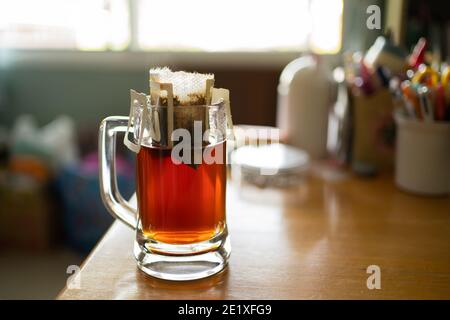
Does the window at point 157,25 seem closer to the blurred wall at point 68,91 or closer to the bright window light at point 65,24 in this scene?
the bright window light at point 65,24

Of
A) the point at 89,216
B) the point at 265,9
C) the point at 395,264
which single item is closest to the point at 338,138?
the point at 395,264

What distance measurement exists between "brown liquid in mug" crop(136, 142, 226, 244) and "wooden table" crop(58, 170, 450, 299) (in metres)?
0.06

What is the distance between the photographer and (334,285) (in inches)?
25.5

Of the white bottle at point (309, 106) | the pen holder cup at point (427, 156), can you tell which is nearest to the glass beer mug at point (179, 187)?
the pen holder cup at point (427, 156)

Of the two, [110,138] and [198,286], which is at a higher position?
[110,138]

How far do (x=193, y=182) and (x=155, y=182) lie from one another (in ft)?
0.14

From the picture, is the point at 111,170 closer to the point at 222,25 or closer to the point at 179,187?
the point at 179,187

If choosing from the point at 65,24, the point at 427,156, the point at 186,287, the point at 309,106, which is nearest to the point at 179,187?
the point at 186,287

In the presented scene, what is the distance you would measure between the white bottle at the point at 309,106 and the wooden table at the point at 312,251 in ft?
0.73

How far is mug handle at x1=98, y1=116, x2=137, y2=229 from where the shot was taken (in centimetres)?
68

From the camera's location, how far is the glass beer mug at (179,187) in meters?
0.61

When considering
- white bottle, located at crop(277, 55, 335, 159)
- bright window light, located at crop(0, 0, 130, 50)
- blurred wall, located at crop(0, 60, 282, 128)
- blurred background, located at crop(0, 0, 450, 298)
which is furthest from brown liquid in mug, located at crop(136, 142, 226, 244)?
bright window light, located at crop(0, 0, 130, 50)

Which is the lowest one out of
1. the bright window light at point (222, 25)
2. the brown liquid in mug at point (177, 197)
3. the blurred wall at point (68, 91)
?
the blurred wall at point (68, 91)
